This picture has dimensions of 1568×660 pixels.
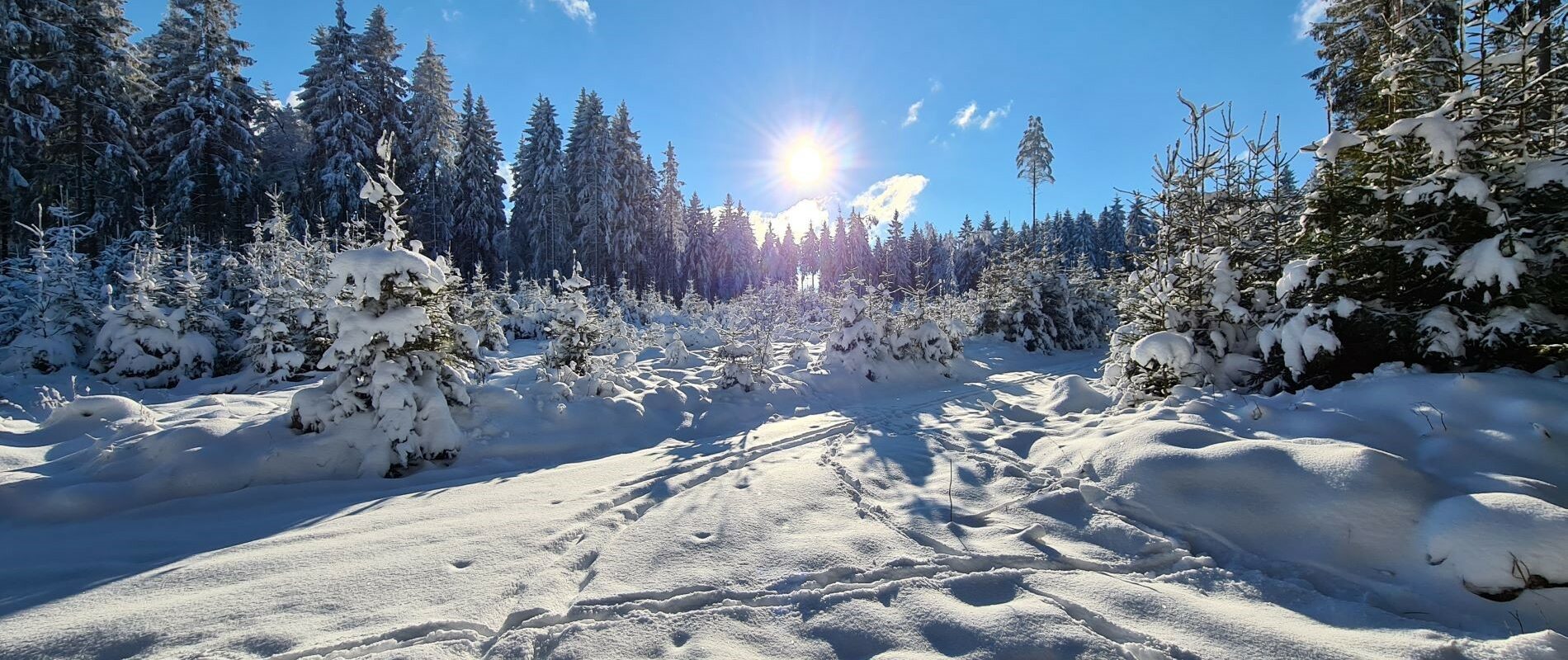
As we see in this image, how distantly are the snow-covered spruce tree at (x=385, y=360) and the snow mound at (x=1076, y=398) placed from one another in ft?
24.7

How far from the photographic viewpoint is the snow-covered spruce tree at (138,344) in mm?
8688

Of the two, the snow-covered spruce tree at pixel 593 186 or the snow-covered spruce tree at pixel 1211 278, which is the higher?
the snow-covered spruce tree at pixel 593 186

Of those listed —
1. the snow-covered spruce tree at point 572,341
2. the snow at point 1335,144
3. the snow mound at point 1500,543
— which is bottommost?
the snow mound at point 1500,543

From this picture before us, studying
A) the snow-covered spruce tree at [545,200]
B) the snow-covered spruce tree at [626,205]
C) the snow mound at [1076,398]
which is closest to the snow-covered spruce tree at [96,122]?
the snow-covered spruce tree at [545,200]

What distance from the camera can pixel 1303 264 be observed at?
16.6ft

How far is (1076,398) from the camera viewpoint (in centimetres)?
758

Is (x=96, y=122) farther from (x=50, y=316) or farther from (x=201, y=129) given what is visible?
(x=50, y=316)

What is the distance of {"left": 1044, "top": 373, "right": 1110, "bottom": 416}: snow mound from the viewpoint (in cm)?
736

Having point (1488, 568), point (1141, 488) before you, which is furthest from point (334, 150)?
point (1488, 568)

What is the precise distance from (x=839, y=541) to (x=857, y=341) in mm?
9300

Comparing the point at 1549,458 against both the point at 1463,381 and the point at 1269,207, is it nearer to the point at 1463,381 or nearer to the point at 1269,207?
the point at 1463,381

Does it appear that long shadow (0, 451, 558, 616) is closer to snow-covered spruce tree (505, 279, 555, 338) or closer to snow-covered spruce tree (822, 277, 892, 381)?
snow-covered spruce tree (822, 277, 892, 381)

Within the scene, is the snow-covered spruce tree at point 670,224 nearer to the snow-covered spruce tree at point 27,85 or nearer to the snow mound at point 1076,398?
the snow-covered spruce tree at point 27,85

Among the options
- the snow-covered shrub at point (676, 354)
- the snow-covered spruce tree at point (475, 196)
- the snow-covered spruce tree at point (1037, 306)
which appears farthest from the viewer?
the snow-covered spruce tree at point (475, 196)
